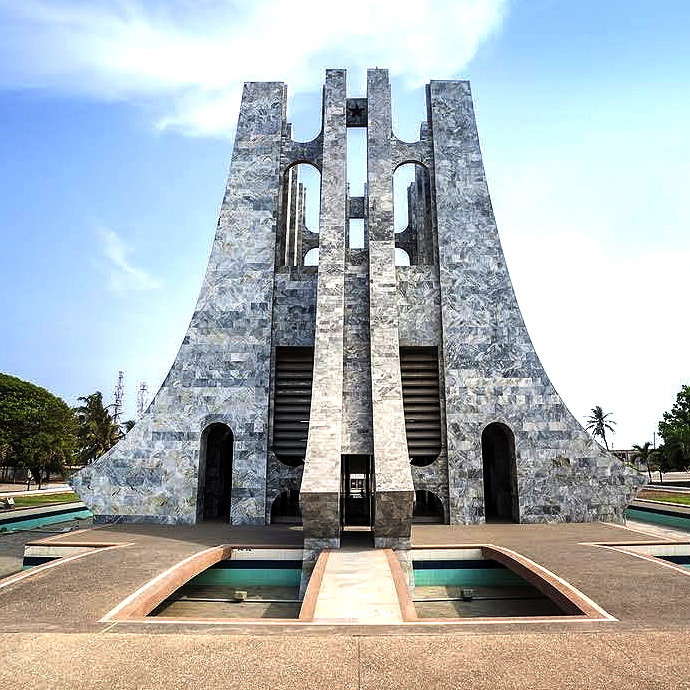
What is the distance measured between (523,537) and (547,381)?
5.57 m

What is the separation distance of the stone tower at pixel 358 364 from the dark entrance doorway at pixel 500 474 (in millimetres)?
84

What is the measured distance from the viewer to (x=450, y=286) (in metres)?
17.7

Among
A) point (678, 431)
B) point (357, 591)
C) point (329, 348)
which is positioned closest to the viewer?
point (357, 591)

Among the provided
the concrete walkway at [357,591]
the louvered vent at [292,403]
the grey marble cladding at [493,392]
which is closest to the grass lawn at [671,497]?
the grey marble cladding at [493,392]

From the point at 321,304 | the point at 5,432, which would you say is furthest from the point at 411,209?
the point at 5,432

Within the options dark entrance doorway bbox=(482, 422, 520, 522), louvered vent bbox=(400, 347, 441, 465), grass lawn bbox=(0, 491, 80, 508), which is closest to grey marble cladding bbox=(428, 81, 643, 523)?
dark entrance doorway bbox=(482, 422, 520, 522)

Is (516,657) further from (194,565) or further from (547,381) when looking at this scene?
(547,381)

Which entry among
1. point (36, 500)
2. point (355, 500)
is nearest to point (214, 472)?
point (355, 500)

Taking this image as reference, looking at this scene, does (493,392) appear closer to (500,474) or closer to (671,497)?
(500,474)

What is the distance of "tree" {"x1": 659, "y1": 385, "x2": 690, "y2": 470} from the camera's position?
37.8m

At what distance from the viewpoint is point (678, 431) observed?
38.3 meters

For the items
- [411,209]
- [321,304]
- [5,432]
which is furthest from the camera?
[5,432]

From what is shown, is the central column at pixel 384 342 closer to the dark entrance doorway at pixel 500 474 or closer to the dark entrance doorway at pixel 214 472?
the dark entrance doorway at pixel 500 474

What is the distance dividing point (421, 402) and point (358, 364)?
302 cm
